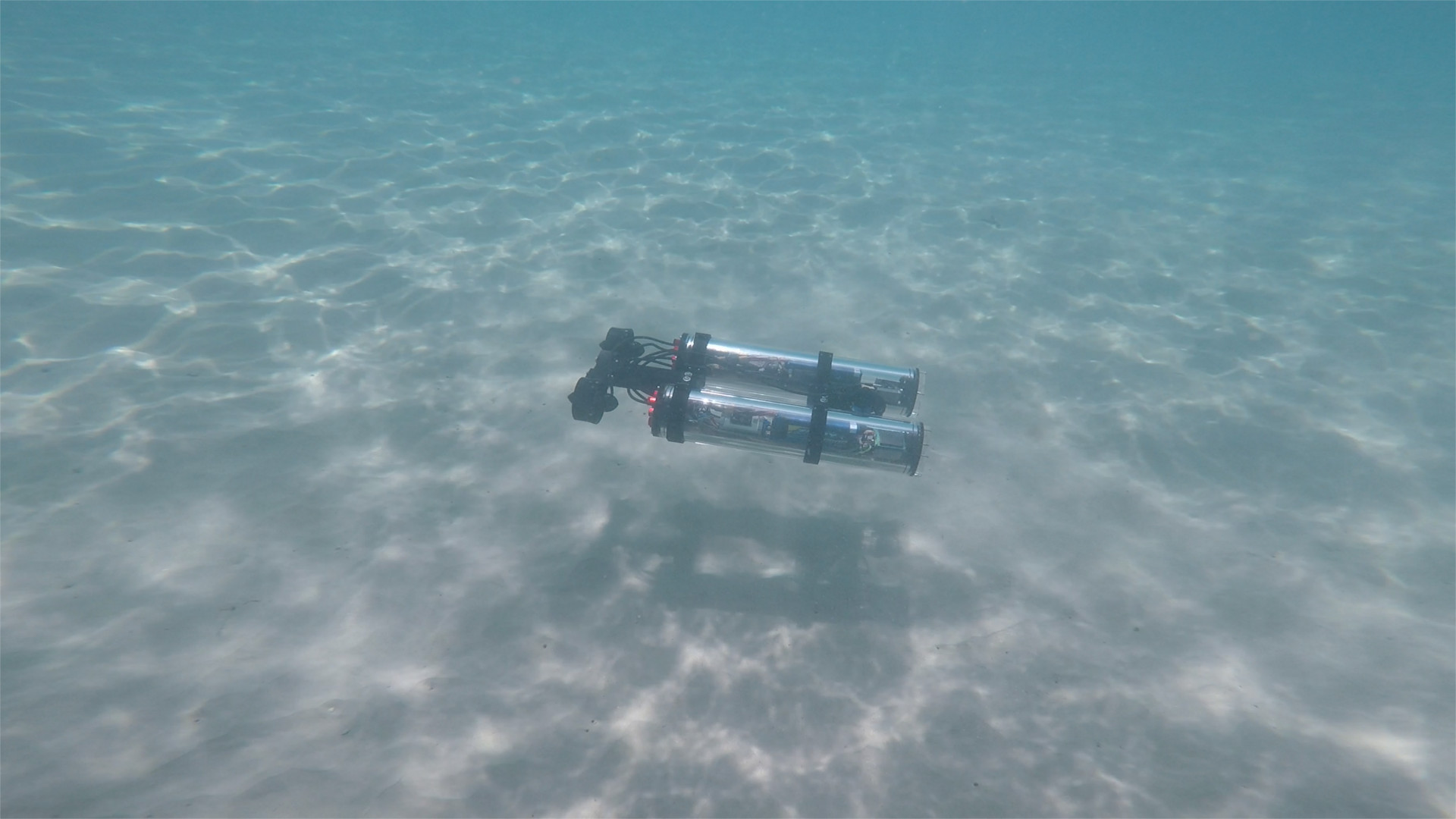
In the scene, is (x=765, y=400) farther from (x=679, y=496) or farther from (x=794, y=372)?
(x=679, y=496)

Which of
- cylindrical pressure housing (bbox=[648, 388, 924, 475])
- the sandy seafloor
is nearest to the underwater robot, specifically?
cylindrical pressure housing (bbox=[648, 388, 924, 475])

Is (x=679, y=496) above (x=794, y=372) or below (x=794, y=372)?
below

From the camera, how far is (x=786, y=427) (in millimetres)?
5520

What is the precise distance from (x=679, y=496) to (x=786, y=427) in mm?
1680

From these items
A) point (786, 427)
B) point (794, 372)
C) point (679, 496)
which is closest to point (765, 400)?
point (786, 427)

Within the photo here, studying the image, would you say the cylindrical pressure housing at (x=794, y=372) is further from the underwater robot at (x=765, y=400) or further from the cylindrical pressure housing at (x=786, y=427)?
the cylindrical pressure housing at (x=786, y=427)

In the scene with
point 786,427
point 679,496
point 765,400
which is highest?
point 765,400

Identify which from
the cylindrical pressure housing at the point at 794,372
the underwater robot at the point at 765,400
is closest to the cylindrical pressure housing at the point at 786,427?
the underwater robot at the point at 765,400

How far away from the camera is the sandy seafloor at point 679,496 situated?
4.51m

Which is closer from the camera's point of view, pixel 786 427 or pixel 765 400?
pixel 786 427

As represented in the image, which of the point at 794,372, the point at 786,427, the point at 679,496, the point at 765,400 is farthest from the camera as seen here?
the point at 679,496

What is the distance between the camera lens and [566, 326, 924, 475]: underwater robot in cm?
550

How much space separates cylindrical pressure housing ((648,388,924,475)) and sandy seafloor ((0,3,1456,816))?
1199 millimetres

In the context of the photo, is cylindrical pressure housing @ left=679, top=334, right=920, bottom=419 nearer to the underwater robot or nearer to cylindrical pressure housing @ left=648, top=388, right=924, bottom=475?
the underwater robot
